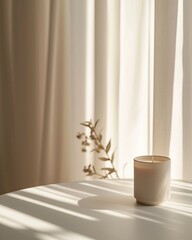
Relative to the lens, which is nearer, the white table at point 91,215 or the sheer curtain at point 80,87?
the white table at point 91,215

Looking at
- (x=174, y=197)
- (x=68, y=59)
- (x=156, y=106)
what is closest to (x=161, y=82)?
(x=156, y=106)

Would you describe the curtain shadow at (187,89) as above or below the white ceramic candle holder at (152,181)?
above

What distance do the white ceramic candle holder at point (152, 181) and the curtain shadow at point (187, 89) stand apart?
1.44 feet

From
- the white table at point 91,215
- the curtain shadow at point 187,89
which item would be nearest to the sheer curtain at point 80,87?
the curtain shadow at point 187,89

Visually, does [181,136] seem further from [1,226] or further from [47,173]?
[1,226]

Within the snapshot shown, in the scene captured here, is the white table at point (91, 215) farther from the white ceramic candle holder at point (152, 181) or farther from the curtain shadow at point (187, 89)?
the curtain shadow at point (187, 89)

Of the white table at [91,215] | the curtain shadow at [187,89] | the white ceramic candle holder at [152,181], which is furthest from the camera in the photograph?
the curtain shadow at [187,89]

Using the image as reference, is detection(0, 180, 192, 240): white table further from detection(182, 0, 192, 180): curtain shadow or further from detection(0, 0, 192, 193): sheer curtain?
detection(0, 0, 192, 193): sheer curtain

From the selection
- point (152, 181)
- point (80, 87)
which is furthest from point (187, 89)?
point (152, 181)

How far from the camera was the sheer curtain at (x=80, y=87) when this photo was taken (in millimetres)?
1349

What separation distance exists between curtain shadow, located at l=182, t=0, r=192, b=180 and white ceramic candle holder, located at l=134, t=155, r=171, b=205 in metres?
0.44

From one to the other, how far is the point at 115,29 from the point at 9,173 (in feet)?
2.38

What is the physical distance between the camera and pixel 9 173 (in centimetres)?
157

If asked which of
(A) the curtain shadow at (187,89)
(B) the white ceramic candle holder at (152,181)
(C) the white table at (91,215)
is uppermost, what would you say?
(A) the curtain shadow at (187,89)
